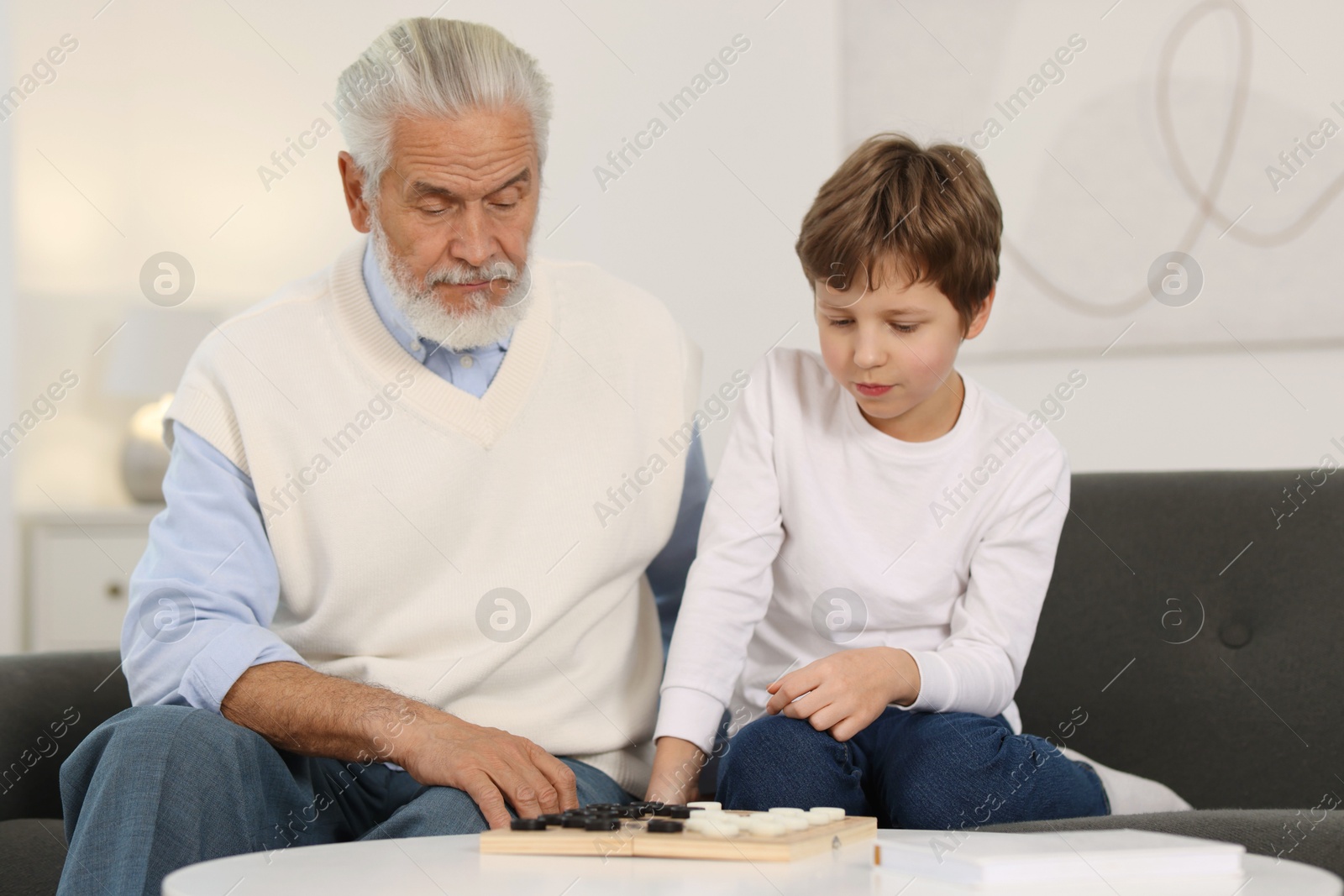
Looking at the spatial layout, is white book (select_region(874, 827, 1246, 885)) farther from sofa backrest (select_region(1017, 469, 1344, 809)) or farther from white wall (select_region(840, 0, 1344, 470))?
white wall (select_region(840, 0, 1344, 470))

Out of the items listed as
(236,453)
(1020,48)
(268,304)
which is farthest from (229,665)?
(1020,48)

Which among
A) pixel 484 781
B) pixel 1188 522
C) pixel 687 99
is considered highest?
pixel 687 99

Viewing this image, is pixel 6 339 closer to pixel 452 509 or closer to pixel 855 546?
pixel 452 509

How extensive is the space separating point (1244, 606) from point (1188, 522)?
134mm

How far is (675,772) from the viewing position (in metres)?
1.40

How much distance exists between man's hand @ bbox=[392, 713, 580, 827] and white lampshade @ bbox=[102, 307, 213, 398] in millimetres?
2079

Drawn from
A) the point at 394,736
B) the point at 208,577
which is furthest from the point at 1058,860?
the point at 208,577

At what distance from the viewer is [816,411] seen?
1.63 meters

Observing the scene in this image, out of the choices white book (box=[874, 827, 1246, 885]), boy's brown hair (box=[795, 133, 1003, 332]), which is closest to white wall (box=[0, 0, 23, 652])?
boy's brown hair (box=[795, 133, 1003, 332])

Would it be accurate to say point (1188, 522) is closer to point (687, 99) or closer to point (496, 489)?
point (496, 489)

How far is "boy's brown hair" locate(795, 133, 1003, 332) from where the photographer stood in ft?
4.77

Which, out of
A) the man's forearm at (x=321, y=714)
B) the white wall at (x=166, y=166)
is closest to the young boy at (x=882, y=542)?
the man's forearm at (x=321, y=714)

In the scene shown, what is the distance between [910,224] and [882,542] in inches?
15.3

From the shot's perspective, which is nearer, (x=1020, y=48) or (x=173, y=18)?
(x=1020, y=48)
